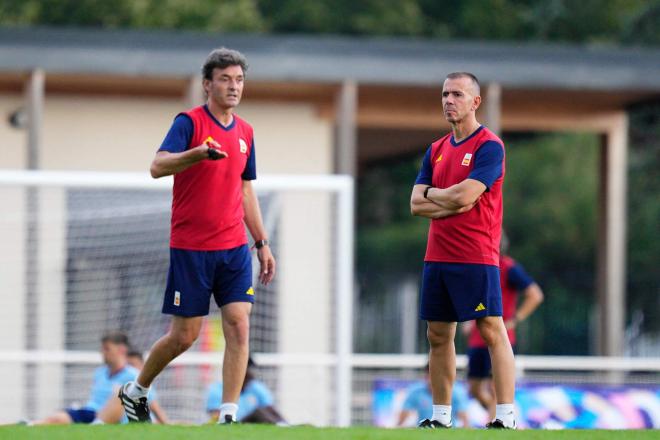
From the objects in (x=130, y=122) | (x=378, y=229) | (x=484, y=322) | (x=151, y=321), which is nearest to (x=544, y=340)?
(x=130, y=122)

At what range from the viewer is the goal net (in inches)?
586

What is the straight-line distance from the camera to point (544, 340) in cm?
3038

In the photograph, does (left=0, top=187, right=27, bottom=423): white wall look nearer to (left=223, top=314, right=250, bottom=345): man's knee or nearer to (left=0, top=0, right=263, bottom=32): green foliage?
(left=223, top=314, right=250, bottom=345): man's knee

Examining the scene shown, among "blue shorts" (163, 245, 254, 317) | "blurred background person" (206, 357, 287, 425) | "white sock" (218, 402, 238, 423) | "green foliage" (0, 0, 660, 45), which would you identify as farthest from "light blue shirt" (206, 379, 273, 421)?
"green foliage" (0, 0, 660, 45)

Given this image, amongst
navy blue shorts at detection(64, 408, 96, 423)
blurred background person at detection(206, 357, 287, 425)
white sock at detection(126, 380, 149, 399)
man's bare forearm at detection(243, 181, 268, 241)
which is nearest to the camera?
white sock at detection(126, 380, 149, 399)

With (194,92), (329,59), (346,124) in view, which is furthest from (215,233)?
(329,59)

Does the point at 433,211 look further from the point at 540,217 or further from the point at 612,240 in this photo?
the point at 540,217

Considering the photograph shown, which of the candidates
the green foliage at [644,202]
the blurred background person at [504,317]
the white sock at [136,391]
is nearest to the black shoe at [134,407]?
the white sock at [136,391]

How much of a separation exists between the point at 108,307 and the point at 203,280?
7074 millimetres

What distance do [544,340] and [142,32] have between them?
45.8ft

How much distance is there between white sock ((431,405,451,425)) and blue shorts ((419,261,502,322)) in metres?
0.58

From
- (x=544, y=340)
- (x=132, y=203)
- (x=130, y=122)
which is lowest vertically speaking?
(x=544, y=340)

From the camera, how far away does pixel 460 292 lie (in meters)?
8.48

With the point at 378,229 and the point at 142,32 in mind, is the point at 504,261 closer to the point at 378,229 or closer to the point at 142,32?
the point at 142,32
